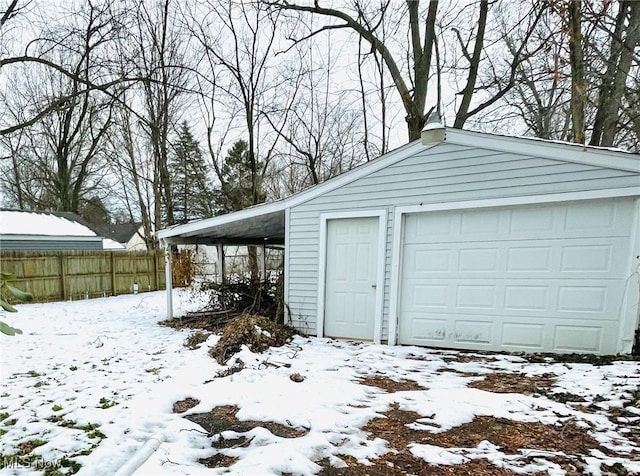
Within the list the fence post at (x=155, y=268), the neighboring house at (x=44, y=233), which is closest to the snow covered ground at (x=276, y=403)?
the fence post at (x=155, y=268)

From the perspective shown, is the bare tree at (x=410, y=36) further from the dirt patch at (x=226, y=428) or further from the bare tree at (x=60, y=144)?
the dirt patch at (x=226, y=428)

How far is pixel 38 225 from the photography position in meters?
12.7

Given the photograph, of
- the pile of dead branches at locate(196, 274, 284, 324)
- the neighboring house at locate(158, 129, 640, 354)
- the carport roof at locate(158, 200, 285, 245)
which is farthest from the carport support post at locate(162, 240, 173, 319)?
the neighboring house at locate(158, 129, 640, 354)

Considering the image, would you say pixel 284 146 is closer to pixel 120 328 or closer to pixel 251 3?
pixel 251 3

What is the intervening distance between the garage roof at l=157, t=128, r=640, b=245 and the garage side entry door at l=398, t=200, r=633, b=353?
541 mm

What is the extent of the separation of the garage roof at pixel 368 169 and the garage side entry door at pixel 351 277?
30.0 inches

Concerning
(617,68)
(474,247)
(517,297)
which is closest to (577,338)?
(517,297)

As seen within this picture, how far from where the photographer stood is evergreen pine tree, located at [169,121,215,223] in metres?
14.4

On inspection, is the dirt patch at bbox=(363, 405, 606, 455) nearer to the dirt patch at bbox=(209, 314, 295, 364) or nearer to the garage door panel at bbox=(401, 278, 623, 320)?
the garage door panel at bbox=(401, 278, 623, 320)

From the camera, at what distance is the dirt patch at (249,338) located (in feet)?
15.6

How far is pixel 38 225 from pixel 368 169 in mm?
12960

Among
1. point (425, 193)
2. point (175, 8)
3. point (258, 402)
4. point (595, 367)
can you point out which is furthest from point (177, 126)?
point (595, 367)

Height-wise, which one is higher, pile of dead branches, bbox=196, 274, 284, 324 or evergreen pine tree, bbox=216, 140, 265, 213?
evergreen pine tree, bbox=216, 140, 265, 213

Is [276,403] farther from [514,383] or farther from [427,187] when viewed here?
[427,187]
